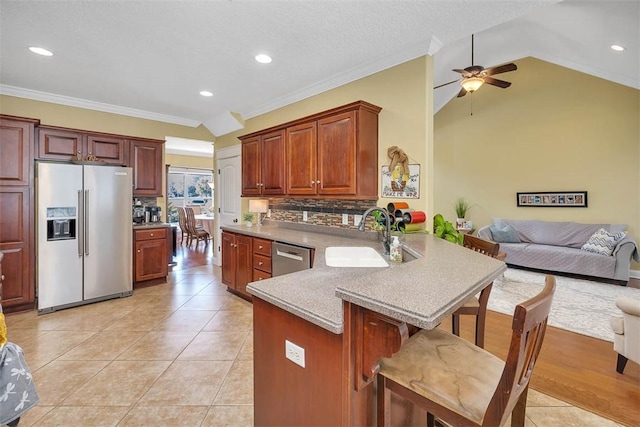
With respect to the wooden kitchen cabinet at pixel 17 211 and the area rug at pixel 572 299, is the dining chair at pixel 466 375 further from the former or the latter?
the wooden kitchen cabinet at pixel 17 211

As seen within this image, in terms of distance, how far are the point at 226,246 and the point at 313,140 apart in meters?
1.92

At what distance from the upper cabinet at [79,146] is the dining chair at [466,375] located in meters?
4.27

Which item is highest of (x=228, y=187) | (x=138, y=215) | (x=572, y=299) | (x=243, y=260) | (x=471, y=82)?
(x=471, y=82)

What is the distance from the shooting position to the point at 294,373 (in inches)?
47.5

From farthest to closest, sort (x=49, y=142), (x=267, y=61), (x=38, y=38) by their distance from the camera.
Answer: (x=49, y=142) → (x=267, y=61) → (x=38, y=38)

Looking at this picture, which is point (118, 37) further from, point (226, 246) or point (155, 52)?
point (226, 246)

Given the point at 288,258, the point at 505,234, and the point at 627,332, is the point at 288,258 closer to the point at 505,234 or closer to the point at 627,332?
the point at 627,332

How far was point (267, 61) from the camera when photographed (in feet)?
9.93

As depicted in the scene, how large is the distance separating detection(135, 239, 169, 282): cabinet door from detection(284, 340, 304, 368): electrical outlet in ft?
12.6

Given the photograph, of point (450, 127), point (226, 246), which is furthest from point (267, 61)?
point (450, 127)

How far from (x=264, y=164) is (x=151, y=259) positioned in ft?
7.51

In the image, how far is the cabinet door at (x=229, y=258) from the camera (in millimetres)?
3766

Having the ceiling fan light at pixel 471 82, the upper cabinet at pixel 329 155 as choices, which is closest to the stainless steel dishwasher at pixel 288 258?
the upper cabinet at pixel 329 155

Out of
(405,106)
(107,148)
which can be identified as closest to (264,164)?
(405,106)
